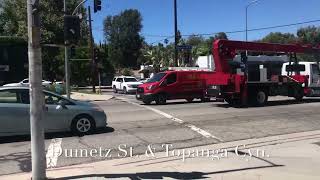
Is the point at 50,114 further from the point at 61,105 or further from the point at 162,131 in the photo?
the point at 162,131

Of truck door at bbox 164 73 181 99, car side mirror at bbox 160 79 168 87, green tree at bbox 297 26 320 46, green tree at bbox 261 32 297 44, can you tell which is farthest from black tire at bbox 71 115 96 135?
green tree at bbox 261 32 297 44

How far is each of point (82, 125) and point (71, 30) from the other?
5.71m

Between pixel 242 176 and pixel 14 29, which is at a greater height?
pixel 14 29

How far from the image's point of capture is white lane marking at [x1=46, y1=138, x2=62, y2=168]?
10.6 meters

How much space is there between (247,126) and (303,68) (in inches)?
531

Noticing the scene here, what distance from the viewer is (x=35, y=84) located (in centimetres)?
821

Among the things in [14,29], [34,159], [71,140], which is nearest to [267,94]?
[71,140]

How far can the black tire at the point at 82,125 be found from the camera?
14.4 metres

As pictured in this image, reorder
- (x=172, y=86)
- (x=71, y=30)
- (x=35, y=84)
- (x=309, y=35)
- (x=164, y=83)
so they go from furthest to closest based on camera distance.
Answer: (x=309, y=35)
(x=172, y=86)
(x=164, y=83)
(x=71, y=30)
(x=35, y=84)

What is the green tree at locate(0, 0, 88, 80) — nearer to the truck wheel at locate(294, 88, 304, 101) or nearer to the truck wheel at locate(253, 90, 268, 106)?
the truck wheel at locate(294, 88, 304, 101)

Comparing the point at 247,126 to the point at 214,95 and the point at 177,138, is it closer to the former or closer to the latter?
the point at 177,138

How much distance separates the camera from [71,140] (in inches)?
532

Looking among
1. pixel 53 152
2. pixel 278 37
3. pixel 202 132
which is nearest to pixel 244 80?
pixel 202 132

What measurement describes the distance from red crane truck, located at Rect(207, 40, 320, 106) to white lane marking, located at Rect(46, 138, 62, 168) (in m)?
11.6
